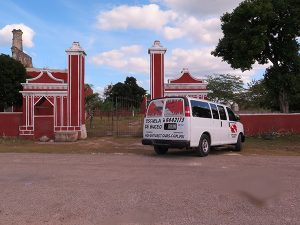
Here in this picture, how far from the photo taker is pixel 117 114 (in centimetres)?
2472

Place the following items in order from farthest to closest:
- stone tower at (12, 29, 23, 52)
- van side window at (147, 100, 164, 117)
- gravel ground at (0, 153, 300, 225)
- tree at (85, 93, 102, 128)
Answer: stone tower at (12, 29, 23, 52), tree at (85, 93, 102, 128), van side window at (147, 100, 164, 117), gravel ground at (0, 153, 300, 225)

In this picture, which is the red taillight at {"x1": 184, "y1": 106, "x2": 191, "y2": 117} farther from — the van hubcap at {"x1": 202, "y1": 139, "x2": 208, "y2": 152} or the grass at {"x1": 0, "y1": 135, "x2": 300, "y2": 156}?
the grass at {"x1": 0, "y1": 135, "x2": 300, "y2": 156}

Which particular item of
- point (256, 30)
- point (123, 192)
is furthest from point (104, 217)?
point (256, 30)

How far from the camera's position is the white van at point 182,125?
13703 mm

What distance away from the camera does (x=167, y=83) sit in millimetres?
23656

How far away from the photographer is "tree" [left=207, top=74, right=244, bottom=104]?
56.0 m

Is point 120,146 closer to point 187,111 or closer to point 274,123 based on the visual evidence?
point 187,111

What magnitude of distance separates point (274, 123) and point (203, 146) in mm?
12368

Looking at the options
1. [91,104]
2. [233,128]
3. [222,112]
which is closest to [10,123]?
[91,104]

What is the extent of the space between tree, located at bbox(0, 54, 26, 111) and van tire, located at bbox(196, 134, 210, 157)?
62.5 feet

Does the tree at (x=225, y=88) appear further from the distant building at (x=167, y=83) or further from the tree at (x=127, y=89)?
the distant building at (x=167, y=83)

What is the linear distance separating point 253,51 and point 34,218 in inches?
808

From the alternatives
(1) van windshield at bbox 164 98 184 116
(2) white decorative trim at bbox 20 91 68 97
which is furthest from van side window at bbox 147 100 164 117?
(2) white decorative trim at bbox 20 91 68 97

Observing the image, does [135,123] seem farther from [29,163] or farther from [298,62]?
[29,163]
